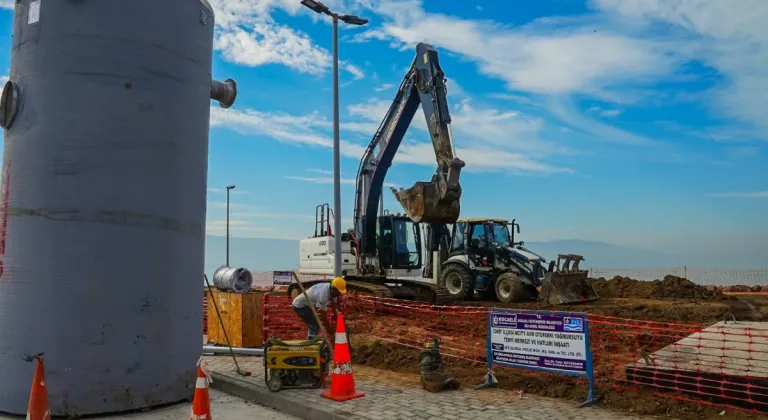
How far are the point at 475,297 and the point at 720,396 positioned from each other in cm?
1310

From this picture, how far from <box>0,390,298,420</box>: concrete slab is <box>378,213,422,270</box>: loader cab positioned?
11.0 metres

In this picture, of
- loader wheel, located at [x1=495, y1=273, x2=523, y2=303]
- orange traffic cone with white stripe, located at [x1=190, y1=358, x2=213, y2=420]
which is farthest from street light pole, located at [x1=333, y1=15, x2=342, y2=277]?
orange traffic cone with white stripe, located at [x1=190, y1=358, x2=213, y2=420]

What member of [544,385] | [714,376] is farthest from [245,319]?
[714,376]

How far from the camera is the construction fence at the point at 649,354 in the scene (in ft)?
21.3

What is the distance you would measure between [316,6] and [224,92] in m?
7.25

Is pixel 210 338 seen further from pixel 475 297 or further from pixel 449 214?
pixel 475 297

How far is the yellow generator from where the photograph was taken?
755 cm

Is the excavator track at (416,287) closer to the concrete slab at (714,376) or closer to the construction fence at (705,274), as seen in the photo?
the concrete slab at (714,376)

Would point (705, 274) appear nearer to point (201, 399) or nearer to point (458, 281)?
point (458, 281)

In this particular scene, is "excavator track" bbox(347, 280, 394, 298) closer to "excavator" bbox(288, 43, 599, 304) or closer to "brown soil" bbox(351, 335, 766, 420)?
"excavator" bbox(288, 43, 599, 304)

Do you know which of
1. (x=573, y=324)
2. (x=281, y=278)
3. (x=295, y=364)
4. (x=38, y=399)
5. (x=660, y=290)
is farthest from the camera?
(x=281, y=278)

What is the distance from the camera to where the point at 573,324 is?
6.96 meters

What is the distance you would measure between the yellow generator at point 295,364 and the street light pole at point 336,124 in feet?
23.3

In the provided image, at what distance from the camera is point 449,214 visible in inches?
643
